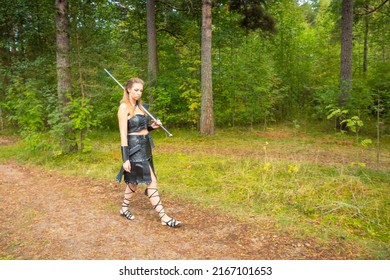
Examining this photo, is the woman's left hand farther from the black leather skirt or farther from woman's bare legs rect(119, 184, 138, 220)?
woman's bare legs rect(119, 184, 138, 220)

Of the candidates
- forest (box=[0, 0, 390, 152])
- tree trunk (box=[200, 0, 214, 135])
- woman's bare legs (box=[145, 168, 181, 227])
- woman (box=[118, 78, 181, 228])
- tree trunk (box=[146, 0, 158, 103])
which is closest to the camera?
woman (box=[118, 78, 181, 228])

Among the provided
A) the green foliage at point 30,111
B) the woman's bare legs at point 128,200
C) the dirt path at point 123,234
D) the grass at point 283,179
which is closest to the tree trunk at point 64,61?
the grass at point 283,179

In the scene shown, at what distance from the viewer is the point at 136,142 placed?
457cm

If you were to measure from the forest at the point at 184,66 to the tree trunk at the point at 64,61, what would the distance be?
0.03 m

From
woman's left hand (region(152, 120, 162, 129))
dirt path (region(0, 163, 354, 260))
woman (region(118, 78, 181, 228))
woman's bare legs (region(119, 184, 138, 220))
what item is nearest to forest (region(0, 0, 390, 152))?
dirt path (region(0, 163, 354, 260))

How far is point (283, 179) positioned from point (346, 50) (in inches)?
353

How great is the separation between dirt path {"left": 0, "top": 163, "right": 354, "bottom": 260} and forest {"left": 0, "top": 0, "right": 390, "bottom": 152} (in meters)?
3.32

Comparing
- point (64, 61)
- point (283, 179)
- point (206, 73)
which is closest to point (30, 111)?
point (64, 61)

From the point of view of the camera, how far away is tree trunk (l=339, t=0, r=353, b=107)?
12258mm

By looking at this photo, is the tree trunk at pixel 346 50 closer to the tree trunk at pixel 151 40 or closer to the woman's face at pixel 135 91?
the tree trunk at pixel 151 40

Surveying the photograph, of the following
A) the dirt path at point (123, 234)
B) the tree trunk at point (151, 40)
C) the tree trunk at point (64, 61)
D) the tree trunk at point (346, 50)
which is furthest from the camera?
the tree trunk at point (151, 40)

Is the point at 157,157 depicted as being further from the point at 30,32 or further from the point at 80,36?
the point at 30,32

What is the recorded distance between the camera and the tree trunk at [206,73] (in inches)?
464

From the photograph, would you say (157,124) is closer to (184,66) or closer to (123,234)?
(123,234)
